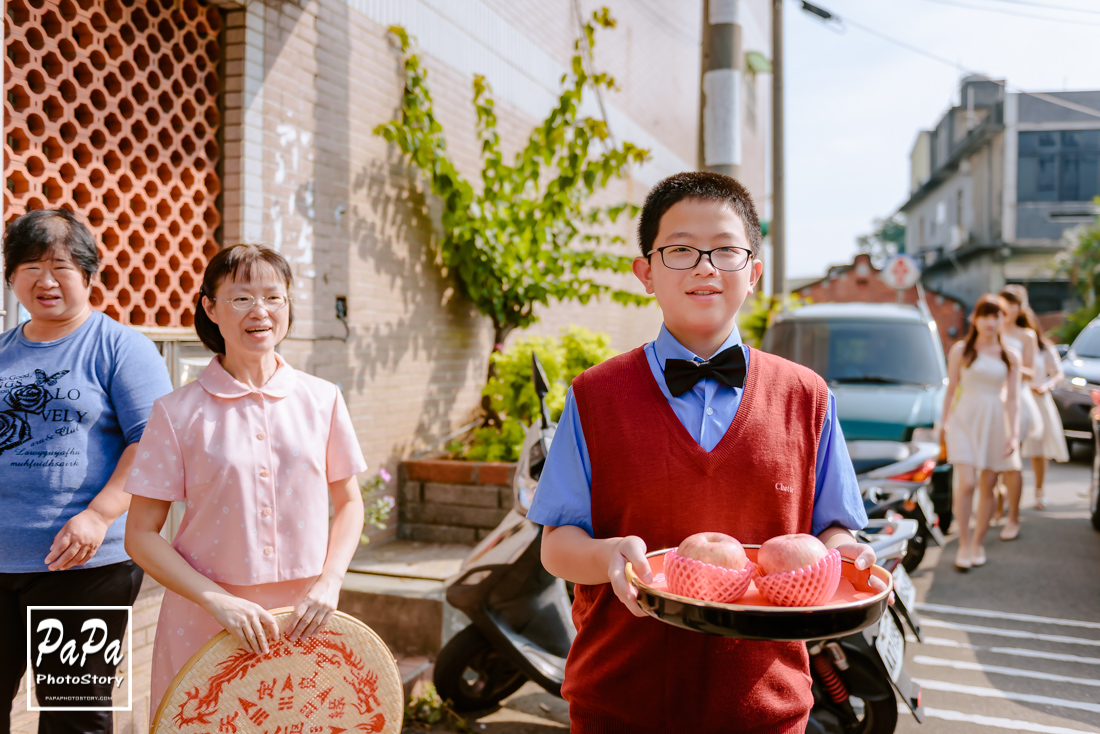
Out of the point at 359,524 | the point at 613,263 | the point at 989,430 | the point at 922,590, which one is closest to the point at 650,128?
the point at 613,263

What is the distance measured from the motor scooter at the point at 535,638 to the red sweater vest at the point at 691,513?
1506 millimetres

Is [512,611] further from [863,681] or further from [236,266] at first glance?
[236,266]

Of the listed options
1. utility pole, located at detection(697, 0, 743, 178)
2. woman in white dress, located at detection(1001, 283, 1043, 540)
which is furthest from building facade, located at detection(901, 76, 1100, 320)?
utility pole, located at detection(697, 0, 743, 178)

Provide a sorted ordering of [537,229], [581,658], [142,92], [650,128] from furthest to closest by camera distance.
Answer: [650,128], [537,229], [142,92], [581,658]

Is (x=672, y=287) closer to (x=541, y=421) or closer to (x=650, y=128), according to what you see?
(x=541, y=421)

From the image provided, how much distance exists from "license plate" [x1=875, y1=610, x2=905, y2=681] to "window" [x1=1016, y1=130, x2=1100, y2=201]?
105 ft

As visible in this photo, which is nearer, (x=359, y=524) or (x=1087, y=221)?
(x=359, y=524)

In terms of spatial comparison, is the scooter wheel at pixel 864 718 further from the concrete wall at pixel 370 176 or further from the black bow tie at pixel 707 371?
the concrete wall at pixel 370 176

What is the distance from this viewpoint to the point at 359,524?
2514 mm

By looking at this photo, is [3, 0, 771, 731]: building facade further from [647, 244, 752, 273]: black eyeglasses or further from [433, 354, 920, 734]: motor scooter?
[647, 244, 752, 273]: black eyeglasses

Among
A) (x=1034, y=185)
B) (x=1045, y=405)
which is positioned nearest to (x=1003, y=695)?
(x=1045, y=405)

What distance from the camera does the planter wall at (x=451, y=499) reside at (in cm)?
603

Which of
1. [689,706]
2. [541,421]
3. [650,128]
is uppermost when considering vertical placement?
[650,128]

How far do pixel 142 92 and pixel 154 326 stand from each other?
1.21 meters
